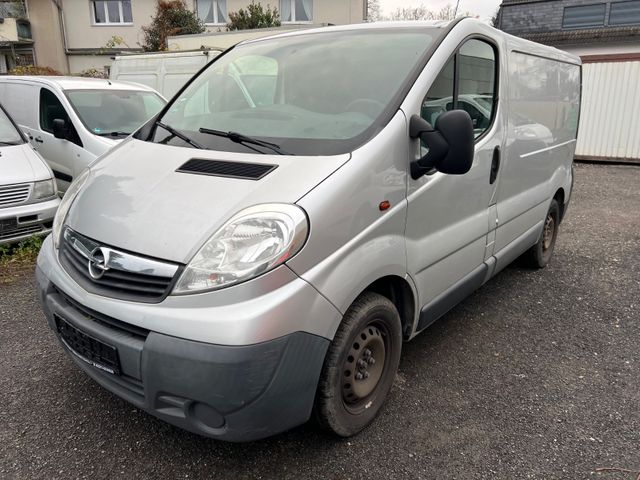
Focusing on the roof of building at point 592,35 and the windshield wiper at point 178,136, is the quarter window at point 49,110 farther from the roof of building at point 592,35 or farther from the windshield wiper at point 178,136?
the roof of building at point 592,35

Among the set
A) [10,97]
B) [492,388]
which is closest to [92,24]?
[10,97]

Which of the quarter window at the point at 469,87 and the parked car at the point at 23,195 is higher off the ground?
the quarter window at the point at 469,87

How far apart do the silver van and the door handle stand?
0.03 metres

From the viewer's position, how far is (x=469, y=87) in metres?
2.92

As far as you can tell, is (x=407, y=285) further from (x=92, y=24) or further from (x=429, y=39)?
(x=92, y=24)

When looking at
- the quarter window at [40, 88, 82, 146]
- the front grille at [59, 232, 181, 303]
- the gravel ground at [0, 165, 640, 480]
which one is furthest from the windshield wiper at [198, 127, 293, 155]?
the quarter window at [40, 88, 82, 146]

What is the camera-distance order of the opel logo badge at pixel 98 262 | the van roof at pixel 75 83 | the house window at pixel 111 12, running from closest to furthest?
the opel logo badge at pixel 98 262, the van roof at pixel 75 83, the house window at pixel 111 12

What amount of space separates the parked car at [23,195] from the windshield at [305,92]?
2.55m

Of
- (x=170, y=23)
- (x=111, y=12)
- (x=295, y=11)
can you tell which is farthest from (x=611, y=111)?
(x=111, y=12)

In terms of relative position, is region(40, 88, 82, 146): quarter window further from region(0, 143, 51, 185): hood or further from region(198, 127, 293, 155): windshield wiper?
region(198, 127, 293, 155): windshield wiper

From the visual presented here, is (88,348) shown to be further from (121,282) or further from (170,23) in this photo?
(170,23)

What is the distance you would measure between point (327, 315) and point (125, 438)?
4.10 feet

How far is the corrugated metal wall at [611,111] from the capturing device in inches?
446

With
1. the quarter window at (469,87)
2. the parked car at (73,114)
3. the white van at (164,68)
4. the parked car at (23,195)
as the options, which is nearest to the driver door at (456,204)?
the quarter window at (469,87)
